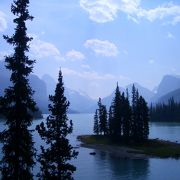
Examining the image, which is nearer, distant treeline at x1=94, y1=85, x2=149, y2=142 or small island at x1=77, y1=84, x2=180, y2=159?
small island at x1=77, y1=84, x2=180, y2=159

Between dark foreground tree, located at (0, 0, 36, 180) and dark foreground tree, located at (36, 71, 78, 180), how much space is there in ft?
10.6

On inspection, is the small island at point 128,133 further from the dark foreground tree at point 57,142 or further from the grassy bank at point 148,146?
the dark foreground tree at point 57,142

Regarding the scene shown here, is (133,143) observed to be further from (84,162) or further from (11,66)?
(11,66)

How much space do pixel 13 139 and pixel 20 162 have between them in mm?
1965

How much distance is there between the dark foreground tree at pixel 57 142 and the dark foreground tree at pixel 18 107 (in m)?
3.23

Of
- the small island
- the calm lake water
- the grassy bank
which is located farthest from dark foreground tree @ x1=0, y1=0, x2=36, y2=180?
the small island

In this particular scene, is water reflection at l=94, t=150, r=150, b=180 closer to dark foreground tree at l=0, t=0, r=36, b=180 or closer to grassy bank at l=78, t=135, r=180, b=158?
grassy bank at l=78, t=135, r=180, b=158

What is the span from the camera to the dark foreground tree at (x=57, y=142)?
31.0 m

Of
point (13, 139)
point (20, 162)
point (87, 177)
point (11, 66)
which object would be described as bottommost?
point (87, 177)

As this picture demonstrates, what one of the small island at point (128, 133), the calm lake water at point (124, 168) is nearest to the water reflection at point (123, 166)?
the calm lake water at point (124, 168)

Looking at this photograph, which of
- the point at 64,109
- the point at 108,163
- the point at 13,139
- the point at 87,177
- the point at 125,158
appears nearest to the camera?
the point at 13,139

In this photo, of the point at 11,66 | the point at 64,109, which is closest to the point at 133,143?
the point at 64,109

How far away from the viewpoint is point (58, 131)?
32.2 m

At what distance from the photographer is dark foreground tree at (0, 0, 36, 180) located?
89.6ft
